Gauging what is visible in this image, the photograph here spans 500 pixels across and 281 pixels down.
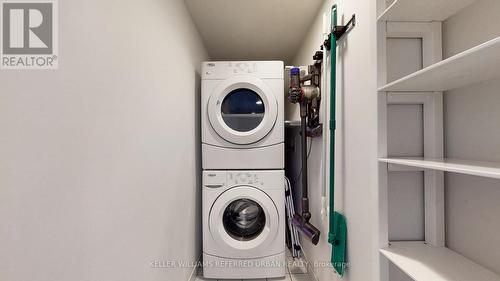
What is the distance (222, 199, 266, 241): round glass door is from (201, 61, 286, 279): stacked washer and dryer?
0.03m

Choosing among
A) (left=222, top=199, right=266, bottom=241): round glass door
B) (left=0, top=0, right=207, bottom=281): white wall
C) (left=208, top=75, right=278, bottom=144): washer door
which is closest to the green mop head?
(left=222, top=199, right=266, bottom=241): round glass door

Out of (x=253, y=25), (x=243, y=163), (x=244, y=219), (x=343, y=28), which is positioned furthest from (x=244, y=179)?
(x=253, y=25)

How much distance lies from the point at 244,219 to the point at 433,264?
152cm

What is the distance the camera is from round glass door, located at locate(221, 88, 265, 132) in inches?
76.9

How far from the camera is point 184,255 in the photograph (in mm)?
1619

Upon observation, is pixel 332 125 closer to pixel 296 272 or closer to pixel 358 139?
pixel 358 139

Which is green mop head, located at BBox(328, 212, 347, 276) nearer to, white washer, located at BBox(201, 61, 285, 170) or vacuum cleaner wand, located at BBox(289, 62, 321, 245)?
vacuum cleaner wand, located at BBox(289, 62, 321, 245)

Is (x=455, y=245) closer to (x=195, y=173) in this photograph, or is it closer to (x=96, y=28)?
(x=96, y=28)

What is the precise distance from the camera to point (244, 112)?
1.98m

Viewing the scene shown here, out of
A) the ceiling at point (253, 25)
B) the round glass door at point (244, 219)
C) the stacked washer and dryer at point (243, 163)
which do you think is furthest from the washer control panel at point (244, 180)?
the ceiling at point (253, 25)

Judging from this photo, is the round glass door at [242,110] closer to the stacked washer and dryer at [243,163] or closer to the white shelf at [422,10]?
the stacked washer and dryer at [243,163]

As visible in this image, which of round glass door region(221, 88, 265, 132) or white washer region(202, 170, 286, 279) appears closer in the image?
white washer region(202, 170, 286, 279)

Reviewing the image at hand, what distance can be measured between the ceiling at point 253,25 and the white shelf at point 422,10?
108cm

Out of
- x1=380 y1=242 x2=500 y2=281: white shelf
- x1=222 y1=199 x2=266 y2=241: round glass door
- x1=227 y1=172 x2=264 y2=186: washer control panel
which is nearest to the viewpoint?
x1=380 y1=242 x2=500 y2=281: white shelf
